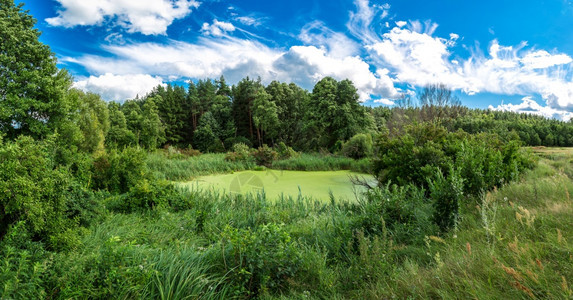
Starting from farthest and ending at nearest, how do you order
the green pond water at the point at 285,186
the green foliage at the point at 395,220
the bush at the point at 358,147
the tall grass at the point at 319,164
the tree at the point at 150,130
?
the tree at the point at 150,130 → the bush at the point at 358,147 → the tall grass at the point at 319,164 → the green pond water at the point at 285,186 → the green foliage at the point at 395,220

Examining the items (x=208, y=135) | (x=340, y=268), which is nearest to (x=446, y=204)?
(x=340, y=268)

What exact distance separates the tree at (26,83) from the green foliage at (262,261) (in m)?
12.2

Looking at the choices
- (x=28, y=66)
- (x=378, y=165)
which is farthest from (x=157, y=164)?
(x=378, y=165)

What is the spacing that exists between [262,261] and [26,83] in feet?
44.8

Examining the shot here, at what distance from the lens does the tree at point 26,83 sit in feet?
34.2

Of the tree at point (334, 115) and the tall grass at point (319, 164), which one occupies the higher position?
the tree at point (334, 115)

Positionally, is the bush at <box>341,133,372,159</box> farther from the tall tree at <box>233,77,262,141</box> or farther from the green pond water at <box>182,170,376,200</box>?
the tall tree at <box>233,77,262,141</box>

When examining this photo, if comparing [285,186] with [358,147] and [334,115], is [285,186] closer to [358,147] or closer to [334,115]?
[358,147]

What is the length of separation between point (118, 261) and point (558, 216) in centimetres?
413

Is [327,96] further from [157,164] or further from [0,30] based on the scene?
[0,30]

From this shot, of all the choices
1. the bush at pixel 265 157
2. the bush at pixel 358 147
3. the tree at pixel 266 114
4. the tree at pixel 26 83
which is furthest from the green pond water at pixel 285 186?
the tree at pixel 266 114

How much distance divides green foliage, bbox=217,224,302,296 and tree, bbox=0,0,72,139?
479 inches

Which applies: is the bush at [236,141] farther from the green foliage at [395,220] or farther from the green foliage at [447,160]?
the green foliage at [395,220]

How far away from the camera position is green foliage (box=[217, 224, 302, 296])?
2445 mm
